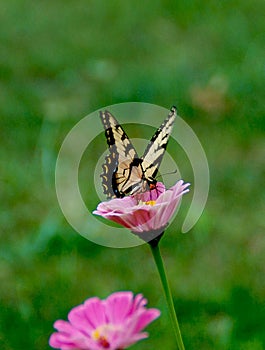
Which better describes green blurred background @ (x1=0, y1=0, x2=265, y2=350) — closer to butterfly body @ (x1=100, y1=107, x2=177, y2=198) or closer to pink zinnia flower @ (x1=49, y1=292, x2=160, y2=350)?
butterfly body @ (x1=100, y1=107, x2=177, y2=198)

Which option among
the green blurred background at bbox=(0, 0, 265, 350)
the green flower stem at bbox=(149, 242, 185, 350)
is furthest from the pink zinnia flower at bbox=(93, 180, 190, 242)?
the green blurred background at bbox=(0, 0, 265, 350)

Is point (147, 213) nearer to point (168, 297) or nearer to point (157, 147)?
point (168, 297)

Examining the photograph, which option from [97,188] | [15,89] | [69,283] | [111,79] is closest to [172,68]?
[111,79]

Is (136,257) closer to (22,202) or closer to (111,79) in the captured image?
(22,202)

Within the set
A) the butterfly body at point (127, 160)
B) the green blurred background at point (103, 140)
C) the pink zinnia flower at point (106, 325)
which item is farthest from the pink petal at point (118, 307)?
the green blurred background at point (103, 140)

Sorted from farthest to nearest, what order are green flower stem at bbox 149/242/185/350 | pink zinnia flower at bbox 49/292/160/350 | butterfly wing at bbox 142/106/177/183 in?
1. butterfly wing at bbox 142/106/177/183
2. green flower stem at bbox 149/242/185/350
3. pink zinnia flower at bbox 49/292/160/350

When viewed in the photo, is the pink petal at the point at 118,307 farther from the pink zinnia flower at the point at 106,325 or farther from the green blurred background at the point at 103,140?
the green blurred background at the point at 103,140
